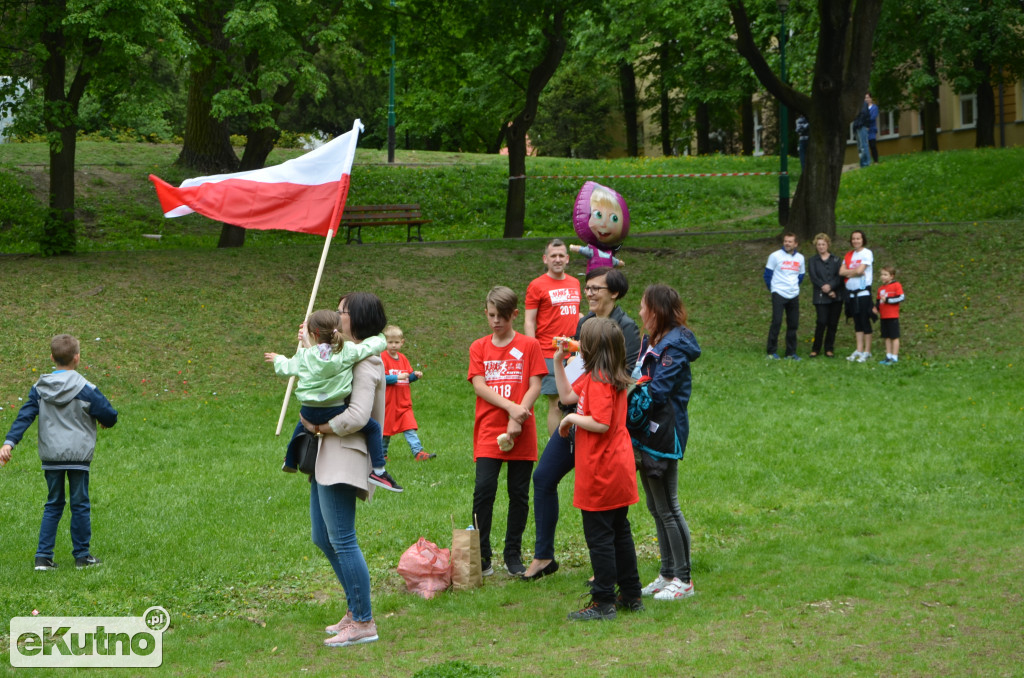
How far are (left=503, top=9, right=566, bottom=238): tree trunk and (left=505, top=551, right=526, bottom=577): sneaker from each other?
17601mm

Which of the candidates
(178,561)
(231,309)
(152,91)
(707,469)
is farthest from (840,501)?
(152,91)

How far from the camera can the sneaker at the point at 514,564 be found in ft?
24.2

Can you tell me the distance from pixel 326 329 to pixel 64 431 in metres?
3.04

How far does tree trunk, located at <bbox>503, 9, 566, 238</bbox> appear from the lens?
23594 millimetres

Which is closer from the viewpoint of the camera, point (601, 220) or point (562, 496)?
point (601, 220)

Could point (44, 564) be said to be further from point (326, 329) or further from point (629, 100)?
point (629, 100)

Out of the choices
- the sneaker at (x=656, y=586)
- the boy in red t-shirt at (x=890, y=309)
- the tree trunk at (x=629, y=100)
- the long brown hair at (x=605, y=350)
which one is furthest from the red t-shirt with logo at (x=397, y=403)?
the tree trunk at (x=629, y=100)

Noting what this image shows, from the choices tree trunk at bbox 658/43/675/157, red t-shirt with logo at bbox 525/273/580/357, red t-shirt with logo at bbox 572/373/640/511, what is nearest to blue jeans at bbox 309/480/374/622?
red t-shirt with logo at bbox 572/373/640/511

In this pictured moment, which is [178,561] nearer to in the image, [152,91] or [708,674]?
[708,674]

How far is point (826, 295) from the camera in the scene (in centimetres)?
1667

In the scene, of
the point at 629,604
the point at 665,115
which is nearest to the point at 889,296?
the point at 629,604

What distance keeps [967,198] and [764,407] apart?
15.3 meters

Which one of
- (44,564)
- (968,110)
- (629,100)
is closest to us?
(44,564)

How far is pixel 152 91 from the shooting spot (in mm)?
19922
